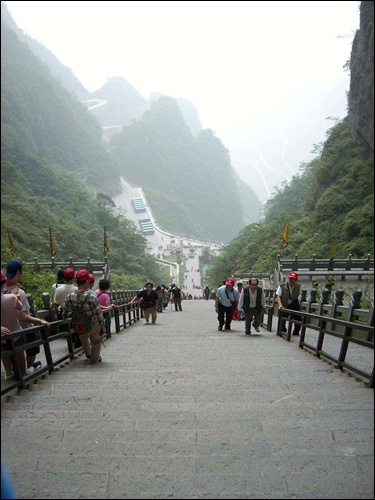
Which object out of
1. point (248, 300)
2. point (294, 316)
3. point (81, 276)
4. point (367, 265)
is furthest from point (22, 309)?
point (367, 265)

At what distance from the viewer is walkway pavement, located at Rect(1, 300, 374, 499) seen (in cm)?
188

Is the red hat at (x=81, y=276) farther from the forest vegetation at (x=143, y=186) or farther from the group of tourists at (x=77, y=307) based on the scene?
the forest vegetation at (x=143, y=186)

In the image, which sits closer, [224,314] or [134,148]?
[224,314]

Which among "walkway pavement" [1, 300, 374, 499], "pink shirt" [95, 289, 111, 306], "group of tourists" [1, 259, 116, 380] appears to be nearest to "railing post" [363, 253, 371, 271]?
"pink shirt" [95, 289, 111, 306]

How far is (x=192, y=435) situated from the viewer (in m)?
2.45

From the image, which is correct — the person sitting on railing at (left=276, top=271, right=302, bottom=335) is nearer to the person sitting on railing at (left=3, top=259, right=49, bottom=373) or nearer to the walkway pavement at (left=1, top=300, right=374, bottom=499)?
the walkway pavement at (left=1, top=300, right=374, bottom=499)

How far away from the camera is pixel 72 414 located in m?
2.83

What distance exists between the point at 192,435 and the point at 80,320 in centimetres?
274

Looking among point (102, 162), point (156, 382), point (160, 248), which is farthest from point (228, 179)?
point (156, 382)

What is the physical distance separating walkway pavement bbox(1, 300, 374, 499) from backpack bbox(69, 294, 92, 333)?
74cm

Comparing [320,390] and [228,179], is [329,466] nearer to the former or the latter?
[320,390]

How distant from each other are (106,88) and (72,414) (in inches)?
8276

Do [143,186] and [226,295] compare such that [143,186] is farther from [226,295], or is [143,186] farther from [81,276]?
[81,276]

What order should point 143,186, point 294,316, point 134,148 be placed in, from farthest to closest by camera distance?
point 134,148 → point 143,186 → point 294,316
